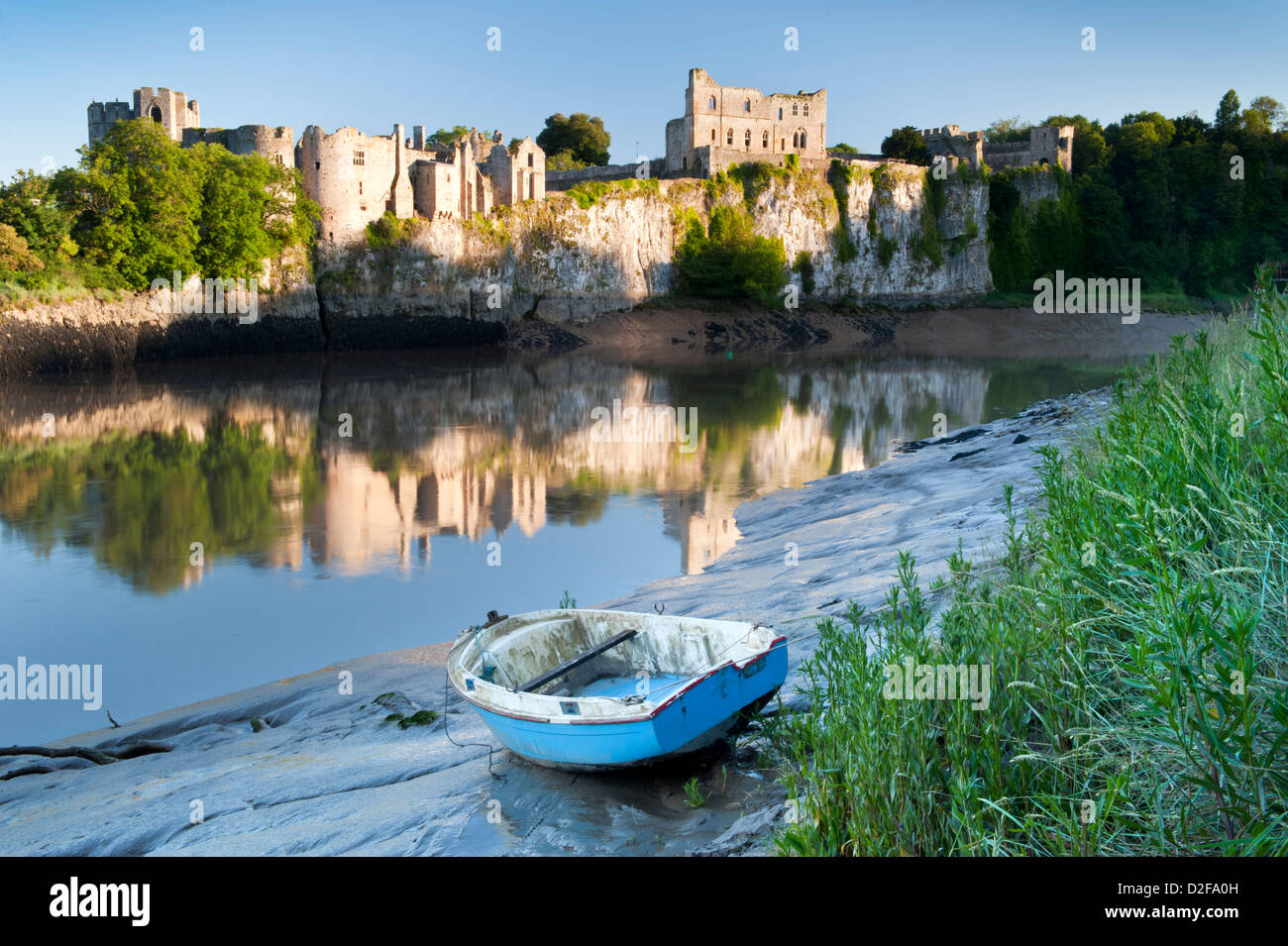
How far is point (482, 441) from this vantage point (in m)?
23.3

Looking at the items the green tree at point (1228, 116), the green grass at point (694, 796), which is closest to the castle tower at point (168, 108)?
the green grass at point (694, 796)

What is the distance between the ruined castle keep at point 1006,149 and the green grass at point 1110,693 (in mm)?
61709

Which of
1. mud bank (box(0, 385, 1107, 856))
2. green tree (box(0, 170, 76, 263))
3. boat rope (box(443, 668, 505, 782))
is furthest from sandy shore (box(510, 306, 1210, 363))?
boat rope (box(443, 668, 505, 782))

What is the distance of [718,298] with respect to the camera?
56062 millimetres

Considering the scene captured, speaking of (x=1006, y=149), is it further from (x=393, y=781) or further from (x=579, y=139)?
(x=393, y=781)

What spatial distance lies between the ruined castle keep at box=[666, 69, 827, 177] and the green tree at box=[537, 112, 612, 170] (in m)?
9.84

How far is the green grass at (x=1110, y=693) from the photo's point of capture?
12.3 feet

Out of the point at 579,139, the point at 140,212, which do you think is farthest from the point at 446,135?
the point at 140,212

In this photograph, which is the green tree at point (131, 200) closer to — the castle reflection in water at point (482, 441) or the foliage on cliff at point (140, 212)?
→ the foliage on cliff at point (140, 212)

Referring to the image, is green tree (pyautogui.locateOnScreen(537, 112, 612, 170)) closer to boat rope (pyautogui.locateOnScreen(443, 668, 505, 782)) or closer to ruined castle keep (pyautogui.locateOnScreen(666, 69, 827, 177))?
ruined castle keep (pyautogui.locateOnScreen(666, 69, 827, 177))

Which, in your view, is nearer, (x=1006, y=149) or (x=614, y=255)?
(x=614, y=255)

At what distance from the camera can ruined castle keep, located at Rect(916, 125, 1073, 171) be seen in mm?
63812

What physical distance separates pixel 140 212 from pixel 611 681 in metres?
34.2

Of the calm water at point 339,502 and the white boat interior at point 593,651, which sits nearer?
the white boat interior at point 593,651
